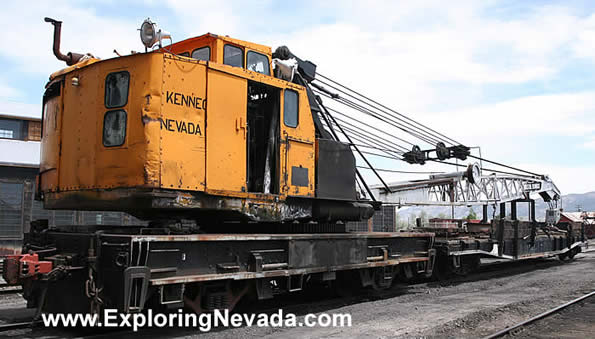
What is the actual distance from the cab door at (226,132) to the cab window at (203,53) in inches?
24.4

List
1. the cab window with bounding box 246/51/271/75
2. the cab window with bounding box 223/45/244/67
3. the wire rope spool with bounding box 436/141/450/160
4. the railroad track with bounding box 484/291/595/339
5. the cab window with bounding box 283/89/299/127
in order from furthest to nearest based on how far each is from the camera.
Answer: the wire rope spool with bounding box 436/141/450/160, the cab window with bounding box 283/89/299/127, the cab window with bounding box 246/51/271/75, the cab window with bounding box 223/45/244/67, the railroad track with bounding box 484/291/595/339

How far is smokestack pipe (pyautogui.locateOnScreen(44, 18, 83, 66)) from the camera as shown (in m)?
7.82

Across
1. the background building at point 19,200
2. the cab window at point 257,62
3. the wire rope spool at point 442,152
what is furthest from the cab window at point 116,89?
the background building at point 19,200

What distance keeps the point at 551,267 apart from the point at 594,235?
32998mm

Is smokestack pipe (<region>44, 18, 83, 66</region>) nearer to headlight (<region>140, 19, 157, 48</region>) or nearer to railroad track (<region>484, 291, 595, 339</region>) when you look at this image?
headlight (<region>140, 19, 157, 48</region>)

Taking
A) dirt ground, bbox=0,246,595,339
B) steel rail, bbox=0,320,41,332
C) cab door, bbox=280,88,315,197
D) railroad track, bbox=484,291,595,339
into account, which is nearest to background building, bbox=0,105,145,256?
dirt ground, bbox=0,246,595,339

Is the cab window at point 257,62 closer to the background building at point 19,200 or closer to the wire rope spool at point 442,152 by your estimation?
the wire rope spool at point 442,152

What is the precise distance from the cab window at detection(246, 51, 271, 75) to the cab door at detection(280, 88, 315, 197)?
0.48 m

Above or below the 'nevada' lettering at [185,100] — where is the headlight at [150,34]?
above

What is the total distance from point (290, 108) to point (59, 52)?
365 centimetres

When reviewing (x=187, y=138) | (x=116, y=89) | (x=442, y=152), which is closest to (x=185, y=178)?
(x=187, y=138)

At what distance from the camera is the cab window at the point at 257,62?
7941 millimetres

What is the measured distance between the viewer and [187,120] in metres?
6.91

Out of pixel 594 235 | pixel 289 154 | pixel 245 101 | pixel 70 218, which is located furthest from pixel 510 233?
pixel 594 235
